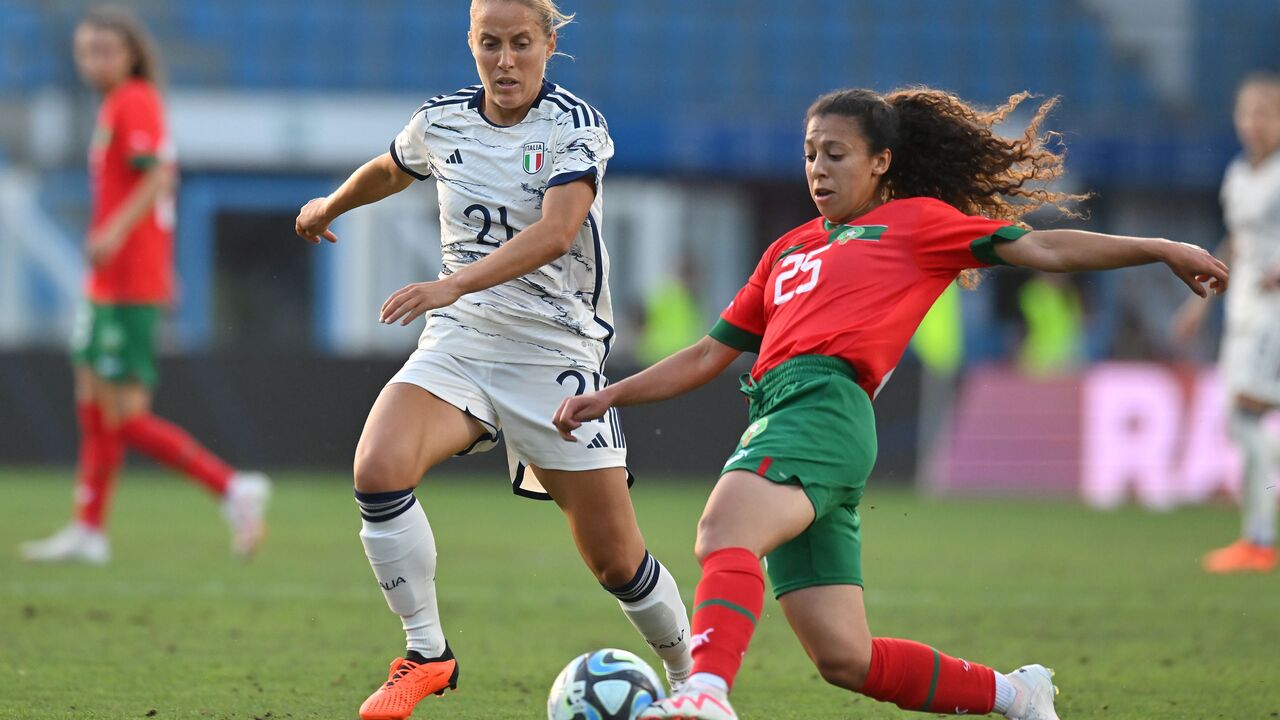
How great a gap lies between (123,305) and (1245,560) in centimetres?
574

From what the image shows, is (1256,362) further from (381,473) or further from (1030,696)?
(381,473)

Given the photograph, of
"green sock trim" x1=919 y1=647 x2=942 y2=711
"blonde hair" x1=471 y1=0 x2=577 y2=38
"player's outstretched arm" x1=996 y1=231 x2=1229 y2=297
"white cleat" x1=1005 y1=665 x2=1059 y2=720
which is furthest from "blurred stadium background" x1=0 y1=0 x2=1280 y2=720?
"blonde hair" x1=471 y1=0 x2=577 y2=38

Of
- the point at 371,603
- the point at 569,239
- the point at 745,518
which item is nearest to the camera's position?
the point at 745,518

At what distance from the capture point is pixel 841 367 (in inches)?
156

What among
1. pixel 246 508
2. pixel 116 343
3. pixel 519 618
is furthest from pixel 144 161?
pixel 519 618

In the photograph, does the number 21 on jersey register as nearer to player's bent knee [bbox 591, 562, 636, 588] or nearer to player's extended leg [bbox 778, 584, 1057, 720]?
player's extended leg [bbox 778, 584, 1057, 720]

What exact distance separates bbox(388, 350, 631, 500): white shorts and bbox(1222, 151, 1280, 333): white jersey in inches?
202

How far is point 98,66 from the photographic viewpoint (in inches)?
328

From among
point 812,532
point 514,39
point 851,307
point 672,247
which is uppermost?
point 514,39

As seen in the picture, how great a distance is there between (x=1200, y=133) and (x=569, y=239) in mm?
22709

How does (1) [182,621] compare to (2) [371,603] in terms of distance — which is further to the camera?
(2) [371,603]

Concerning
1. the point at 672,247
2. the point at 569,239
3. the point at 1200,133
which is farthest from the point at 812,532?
the point at 1200,133

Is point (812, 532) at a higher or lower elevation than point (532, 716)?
higher

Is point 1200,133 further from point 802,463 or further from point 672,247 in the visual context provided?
point 802,463
